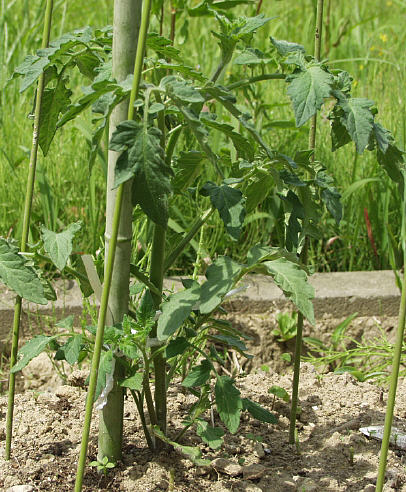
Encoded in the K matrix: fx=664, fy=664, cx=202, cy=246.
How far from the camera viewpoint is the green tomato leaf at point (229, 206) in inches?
47.8

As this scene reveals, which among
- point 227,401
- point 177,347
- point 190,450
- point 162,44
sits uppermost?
point 162,44

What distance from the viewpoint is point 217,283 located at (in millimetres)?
1164

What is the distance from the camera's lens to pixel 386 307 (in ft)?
8.50

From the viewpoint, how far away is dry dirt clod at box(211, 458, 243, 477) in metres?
1.48

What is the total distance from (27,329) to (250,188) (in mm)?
1289

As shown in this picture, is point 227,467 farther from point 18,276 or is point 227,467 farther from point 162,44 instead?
point 162,44

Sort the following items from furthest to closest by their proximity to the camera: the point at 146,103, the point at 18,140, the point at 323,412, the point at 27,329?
the point at 18,140
the point at 27,329
the point at 323,412
the point at 146,103

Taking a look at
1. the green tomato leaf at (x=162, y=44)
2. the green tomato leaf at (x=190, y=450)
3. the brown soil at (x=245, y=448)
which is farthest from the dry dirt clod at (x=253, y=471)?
the green tomato leaf at (x=162, y=44)

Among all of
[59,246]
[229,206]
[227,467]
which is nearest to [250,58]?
[229,206]

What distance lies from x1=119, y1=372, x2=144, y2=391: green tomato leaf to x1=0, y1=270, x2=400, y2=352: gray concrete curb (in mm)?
1099

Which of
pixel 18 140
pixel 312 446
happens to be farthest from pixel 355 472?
pixel 18 140

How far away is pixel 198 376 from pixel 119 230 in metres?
0.33

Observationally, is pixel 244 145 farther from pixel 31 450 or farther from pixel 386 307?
pixel 386 307

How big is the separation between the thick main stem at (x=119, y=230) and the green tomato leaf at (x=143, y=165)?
134 mm
